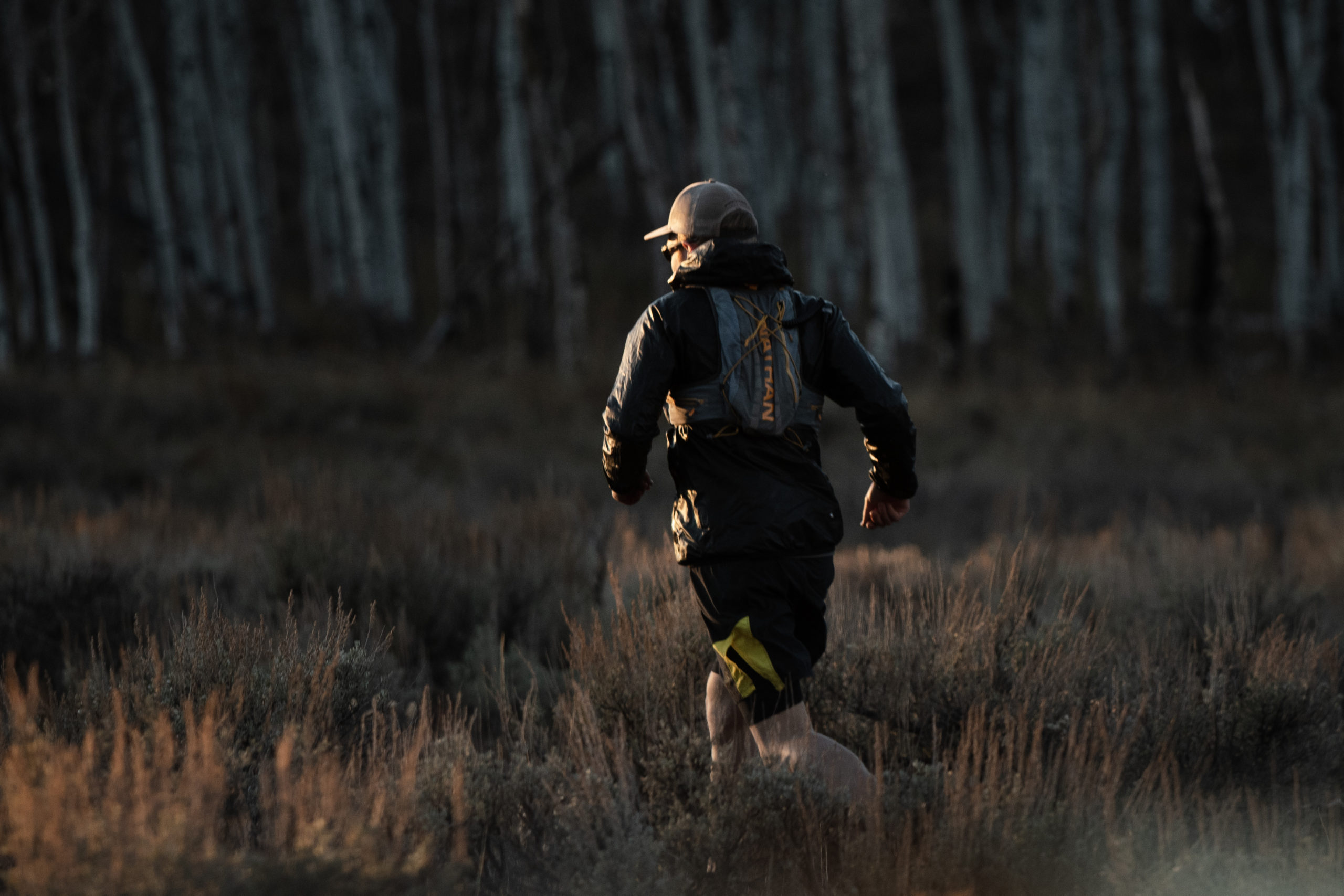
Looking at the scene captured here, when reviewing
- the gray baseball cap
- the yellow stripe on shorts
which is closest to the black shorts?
the yellow stripe on shorts

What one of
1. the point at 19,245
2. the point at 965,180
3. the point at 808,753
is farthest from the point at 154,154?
the point at 808,753

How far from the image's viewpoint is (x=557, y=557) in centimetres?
615

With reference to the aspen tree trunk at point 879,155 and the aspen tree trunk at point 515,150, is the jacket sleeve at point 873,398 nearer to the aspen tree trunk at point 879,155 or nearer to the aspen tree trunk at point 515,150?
the aspen tree trunk at point 879,155

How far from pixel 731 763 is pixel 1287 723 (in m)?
2.20

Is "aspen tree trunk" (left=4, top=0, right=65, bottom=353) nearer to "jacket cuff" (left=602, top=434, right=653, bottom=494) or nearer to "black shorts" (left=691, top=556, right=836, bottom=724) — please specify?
"jacket cuff" (left=602, top=434, right=653, bottom=494)

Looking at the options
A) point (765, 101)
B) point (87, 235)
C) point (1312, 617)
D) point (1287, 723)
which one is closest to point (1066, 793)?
point (1287, 723)

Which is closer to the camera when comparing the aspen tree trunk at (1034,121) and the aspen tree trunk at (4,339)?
the aspen tree trunk at (4,339)

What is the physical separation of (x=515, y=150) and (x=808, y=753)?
14.7 metres

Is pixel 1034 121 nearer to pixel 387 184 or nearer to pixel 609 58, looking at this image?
pixel 609 58

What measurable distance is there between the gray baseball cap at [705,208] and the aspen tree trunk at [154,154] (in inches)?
603

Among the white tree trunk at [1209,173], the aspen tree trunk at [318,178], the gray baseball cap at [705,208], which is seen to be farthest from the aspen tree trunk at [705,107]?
the gray baseball cap at [705,208]

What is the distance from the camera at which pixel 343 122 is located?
15.4m

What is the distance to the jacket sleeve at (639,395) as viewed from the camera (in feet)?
9.52

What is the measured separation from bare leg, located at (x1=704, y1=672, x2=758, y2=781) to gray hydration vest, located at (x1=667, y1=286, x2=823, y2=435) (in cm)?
75
